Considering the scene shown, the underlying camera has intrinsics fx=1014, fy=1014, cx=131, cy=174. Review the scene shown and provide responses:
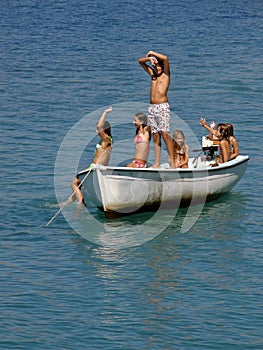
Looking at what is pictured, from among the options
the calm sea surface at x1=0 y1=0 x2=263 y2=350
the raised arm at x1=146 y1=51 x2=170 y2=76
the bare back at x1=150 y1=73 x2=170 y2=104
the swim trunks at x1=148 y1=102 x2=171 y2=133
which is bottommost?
the calm sea surface at x1=0 y1=0 x2=263 y2=350

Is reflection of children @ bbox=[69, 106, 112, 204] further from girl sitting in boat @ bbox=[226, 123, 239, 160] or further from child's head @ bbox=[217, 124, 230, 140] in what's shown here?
girl sitting in boat @ bbox=[226, 123, 239, 160]

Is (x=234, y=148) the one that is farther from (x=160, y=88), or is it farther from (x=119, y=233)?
(x=119, y=233)

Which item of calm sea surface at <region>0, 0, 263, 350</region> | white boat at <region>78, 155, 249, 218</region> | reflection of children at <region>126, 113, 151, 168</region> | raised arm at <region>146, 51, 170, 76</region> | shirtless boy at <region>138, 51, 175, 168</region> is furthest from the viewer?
shirtless boy at <region>138, 51, 175, 168</region>

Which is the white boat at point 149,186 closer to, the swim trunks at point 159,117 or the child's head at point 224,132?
the child's head at point 224,132

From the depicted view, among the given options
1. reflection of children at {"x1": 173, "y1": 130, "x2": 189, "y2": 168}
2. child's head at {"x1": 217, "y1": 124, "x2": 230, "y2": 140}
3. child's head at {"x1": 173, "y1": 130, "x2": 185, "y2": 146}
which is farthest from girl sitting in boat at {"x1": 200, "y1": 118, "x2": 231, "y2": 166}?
child's head at {"x1": 173, "y1": 130, "x2": 185, "y2": 146}

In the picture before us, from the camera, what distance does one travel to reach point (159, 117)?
61.1 ft

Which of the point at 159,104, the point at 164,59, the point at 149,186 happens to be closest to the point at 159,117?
the point at 159,104

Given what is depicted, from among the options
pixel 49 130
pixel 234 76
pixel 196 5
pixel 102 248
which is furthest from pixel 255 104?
pixel 196 5

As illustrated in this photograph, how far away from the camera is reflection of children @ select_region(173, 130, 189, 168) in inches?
740

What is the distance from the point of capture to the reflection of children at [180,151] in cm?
1880

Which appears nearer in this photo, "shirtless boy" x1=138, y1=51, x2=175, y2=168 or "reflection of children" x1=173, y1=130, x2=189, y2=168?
"shirtless boy" x1=138, y1=51, x2=175, y2=168

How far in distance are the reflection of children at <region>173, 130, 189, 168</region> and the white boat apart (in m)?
0.42

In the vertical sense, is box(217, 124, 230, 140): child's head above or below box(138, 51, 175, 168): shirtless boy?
below

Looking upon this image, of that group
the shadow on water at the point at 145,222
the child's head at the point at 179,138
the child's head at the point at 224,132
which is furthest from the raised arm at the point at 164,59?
the shadow on water at the point at 145,222
